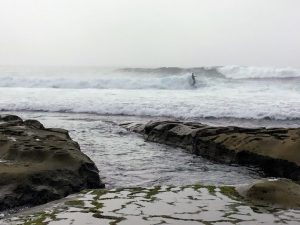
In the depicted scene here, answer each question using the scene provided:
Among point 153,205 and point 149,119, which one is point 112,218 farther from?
point 149,119

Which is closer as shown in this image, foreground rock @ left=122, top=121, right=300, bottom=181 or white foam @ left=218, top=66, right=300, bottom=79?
foreground rock @ left=122, top=121, right=300, bottom=181

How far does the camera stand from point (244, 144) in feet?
23.6

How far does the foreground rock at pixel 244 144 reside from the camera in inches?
253

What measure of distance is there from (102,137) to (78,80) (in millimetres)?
21282

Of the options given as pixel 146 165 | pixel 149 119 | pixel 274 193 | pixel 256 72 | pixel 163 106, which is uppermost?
pixel 256 72

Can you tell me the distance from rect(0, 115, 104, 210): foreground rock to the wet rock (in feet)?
6.47

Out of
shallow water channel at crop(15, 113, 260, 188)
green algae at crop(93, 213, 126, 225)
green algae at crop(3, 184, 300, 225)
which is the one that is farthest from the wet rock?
green algae at crop(93, 213, 126, 225)

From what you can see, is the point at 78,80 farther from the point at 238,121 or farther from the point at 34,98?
the point at 238,121

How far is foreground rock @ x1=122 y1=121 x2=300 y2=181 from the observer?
6.43 meters

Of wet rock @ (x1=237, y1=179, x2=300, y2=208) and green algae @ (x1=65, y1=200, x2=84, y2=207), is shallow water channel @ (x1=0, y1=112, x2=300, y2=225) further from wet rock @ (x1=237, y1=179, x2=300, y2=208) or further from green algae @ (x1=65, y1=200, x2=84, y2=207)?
wet rock @ (x1=237, y1=179, x2=300, y2=208)

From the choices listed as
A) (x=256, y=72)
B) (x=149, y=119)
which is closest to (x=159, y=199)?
(x=149, y=119)

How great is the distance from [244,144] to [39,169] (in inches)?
144

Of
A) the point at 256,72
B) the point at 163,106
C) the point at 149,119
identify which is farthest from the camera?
the point at 256,72

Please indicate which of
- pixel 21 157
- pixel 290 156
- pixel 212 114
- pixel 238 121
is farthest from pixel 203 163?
pixel 212 114
